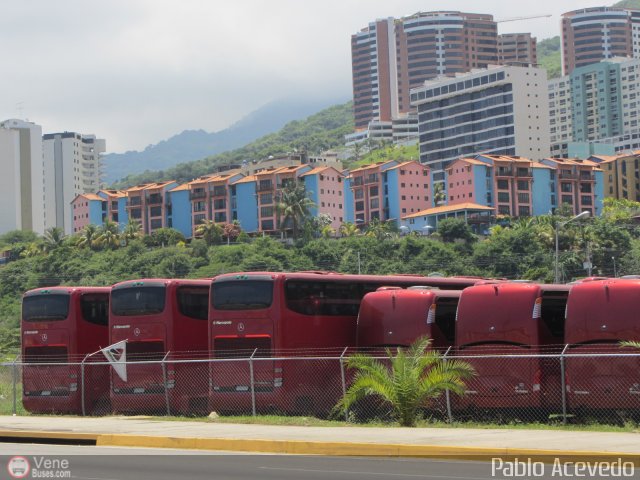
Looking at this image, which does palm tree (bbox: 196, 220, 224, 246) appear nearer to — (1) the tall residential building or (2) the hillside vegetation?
(2) the hillside vegetation

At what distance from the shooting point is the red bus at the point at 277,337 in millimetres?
30422

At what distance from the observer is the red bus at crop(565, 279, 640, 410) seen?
2491 centimetres

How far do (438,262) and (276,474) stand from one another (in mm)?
113086

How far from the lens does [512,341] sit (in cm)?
2744

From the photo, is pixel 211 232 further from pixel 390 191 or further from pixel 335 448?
pixel 335 448

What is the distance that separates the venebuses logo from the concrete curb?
3.72 m

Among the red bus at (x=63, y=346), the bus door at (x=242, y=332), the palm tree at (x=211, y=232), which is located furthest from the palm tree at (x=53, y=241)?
the bus door at (x=242, y=332)

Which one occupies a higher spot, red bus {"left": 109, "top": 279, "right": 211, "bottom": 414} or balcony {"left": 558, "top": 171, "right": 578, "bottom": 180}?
balcony {"left": 558, "top": 171, "right": 578, "bottom": 180}

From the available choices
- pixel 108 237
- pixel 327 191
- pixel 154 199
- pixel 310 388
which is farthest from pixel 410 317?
pixel 154 199

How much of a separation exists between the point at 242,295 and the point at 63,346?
24.9 ft

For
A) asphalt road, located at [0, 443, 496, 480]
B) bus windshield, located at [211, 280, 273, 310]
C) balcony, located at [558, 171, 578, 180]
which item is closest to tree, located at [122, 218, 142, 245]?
balcony, located at [558, 171, 578, 180]

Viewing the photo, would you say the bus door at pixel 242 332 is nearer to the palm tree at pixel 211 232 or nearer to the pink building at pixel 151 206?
the palm tree at pixel 211 232

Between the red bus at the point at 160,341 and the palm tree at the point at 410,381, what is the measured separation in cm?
795

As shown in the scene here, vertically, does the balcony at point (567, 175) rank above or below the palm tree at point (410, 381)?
above
